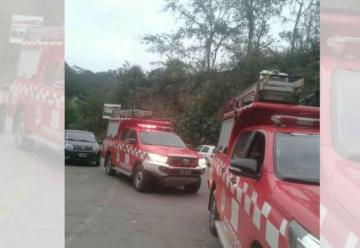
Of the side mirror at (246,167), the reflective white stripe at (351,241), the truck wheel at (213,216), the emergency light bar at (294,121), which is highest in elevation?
the emergency light bar at (294,121)

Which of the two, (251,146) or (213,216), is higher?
(251,146)

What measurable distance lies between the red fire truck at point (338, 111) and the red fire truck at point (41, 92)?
88cm

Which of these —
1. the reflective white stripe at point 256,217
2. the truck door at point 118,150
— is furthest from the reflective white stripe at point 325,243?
the truck door at point 118,150

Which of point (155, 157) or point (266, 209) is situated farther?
point (155, 157)

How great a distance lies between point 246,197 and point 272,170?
0.28 meters

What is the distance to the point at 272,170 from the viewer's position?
2.63m

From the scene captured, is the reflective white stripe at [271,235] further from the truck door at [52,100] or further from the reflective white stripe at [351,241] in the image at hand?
the truck door at [52,100]

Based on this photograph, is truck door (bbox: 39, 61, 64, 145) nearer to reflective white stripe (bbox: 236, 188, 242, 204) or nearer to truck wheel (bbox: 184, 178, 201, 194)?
reflective white stripe (bbox: 236, 188, 242, 204)

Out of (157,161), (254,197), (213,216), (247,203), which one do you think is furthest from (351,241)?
(157,161)

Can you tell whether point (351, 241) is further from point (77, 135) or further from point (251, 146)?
point (251, 146)

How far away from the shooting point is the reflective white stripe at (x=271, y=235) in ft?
6.88

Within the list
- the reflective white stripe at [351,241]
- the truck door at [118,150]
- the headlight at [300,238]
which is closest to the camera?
the reflective white stripe at [351,241]

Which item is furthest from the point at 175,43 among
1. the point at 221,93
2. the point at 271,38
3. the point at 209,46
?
the point at 221,93

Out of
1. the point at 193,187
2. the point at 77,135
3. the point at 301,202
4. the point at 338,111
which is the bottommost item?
the point at 193,187
